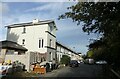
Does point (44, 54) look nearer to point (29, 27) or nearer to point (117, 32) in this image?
point (29, 27)

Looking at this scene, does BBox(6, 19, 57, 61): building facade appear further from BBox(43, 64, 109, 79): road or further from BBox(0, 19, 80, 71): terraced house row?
BBox(43, 64, 109, 79): road

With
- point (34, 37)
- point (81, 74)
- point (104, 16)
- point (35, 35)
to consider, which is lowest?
point (81, 74)

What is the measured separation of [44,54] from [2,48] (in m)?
8.80

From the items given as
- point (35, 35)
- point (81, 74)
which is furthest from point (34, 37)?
point (81, 74)

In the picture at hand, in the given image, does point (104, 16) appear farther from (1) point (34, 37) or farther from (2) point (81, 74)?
(1) point (34, 37)

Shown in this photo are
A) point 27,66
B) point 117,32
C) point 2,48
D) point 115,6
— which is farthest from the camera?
point 2,48

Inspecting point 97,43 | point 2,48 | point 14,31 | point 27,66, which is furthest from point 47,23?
point 97,43

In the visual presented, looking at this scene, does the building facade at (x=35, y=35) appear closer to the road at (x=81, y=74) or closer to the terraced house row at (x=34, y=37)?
the terraced house row at (x=34, y=37)

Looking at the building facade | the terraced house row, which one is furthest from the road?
the building facade

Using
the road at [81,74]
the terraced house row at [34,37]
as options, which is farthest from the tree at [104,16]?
the terraced house row at [34,37]

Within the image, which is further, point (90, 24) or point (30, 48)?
point (30, 48)

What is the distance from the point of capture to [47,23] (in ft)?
150

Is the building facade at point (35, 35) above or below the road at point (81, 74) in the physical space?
above

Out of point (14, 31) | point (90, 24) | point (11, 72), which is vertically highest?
point (14, 31)
